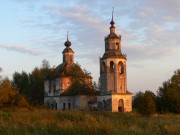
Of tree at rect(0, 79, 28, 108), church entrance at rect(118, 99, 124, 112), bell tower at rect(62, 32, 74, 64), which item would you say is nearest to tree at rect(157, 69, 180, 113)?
church entrance at rect(118, 99, 124, 112)

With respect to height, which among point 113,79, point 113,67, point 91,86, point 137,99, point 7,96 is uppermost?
point 113,67

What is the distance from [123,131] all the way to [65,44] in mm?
51855

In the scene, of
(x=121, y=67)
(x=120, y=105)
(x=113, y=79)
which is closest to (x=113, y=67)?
(x=121, y=67)

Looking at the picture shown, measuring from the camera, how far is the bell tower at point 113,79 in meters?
49.8

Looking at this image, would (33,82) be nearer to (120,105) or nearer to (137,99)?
(120,105)

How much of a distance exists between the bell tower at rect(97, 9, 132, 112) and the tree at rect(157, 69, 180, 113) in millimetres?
5483

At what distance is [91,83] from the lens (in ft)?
192

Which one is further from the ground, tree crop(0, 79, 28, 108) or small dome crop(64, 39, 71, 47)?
small dome crop(64, 39, 71, 47)

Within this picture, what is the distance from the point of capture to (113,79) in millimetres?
50906

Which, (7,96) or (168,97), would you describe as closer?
(7,96)

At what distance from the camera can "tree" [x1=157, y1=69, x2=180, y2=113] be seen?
52031 millimetres

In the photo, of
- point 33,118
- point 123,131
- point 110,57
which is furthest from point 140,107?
point 123,131

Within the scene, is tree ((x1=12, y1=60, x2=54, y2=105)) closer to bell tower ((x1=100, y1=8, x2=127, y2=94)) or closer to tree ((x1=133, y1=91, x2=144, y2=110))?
bell tower ((x1=100, y1=8, x2=127, y2=94))

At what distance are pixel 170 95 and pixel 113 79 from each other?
8.41 metres
